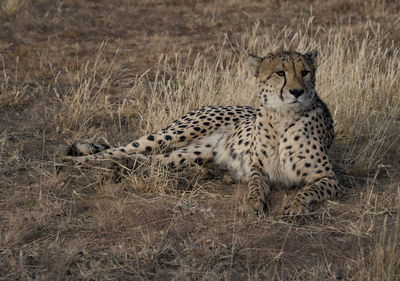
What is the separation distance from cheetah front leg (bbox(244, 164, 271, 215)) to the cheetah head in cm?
42

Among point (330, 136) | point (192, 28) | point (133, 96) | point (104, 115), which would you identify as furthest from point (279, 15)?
point (330, 136)

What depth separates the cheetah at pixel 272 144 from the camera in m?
3.34

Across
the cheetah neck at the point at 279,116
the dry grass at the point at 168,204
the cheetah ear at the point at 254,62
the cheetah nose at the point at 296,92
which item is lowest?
the dry grass at the point at 168,204

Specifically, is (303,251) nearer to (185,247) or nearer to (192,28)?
(185,247)

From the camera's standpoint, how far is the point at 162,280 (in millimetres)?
2533

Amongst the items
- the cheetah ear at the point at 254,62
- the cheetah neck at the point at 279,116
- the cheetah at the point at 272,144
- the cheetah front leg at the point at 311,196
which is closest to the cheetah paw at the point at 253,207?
the cheetah at the point at 272,144

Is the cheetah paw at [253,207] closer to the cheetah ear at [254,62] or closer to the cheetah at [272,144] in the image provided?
the cheetah at [272,144]

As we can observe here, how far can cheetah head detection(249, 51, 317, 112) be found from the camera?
3.31m

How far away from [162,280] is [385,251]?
0.96m

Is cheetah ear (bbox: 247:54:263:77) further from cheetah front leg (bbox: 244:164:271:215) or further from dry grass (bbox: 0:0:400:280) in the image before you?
dry grass (bbox: 0:0:400:280)

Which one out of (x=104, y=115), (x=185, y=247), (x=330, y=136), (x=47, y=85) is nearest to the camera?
(x=185, y=247)

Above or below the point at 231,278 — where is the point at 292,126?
above

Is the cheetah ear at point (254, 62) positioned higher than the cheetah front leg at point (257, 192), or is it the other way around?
the cheetah ear at point (254, 62)

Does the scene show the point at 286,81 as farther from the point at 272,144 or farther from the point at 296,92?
the point at 272,144
